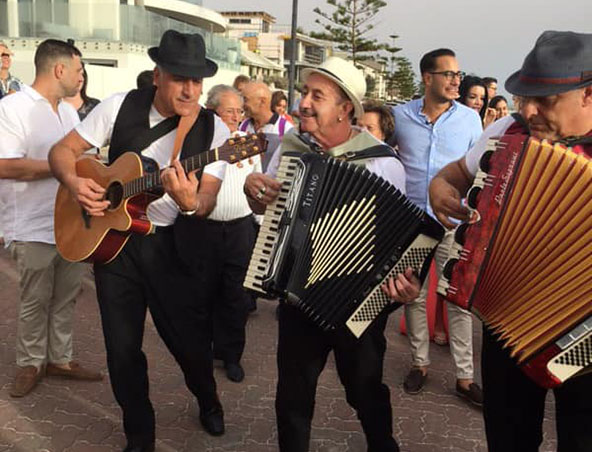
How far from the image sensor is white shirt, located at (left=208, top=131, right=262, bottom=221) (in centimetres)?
422

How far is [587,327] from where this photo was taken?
71.7 inches

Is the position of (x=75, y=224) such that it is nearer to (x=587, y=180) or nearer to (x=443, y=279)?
(x=443, y=279)

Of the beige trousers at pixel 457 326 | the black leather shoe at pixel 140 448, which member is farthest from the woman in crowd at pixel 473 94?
the black leather shoe at pixel 140 448

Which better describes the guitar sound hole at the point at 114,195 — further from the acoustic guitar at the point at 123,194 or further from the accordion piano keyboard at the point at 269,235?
the accordion piano keyboard at the point at 269,235

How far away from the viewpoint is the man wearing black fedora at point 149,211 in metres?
2.96

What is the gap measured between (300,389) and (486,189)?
133 cm

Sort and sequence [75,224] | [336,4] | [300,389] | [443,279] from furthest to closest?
[336,4]
[75,224]
[300,389]
[443,279]

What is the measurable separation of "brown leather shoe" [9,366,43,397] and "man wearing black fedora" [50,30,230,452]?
3.61ft

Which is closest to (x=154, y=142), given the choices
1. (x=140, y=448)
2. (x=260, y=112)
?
(x=140, y=448)

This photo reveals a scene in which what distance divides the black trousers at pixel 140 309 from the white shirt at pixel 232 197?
1.07 m

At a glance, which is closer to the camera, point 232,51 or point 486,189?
point 486,189

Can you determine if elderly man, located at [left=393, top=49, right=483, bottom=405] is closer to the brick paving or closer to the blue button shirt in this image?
the blue button shirt

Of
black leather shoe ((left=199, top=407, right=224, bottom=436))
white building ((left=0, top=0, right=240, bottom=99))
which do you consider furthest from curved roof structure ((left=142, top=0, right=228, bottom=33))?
black leather shoe ((left=199, top=407, right=224, bottom=436))

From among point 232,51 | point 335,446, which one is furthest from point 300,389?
point 232,51
